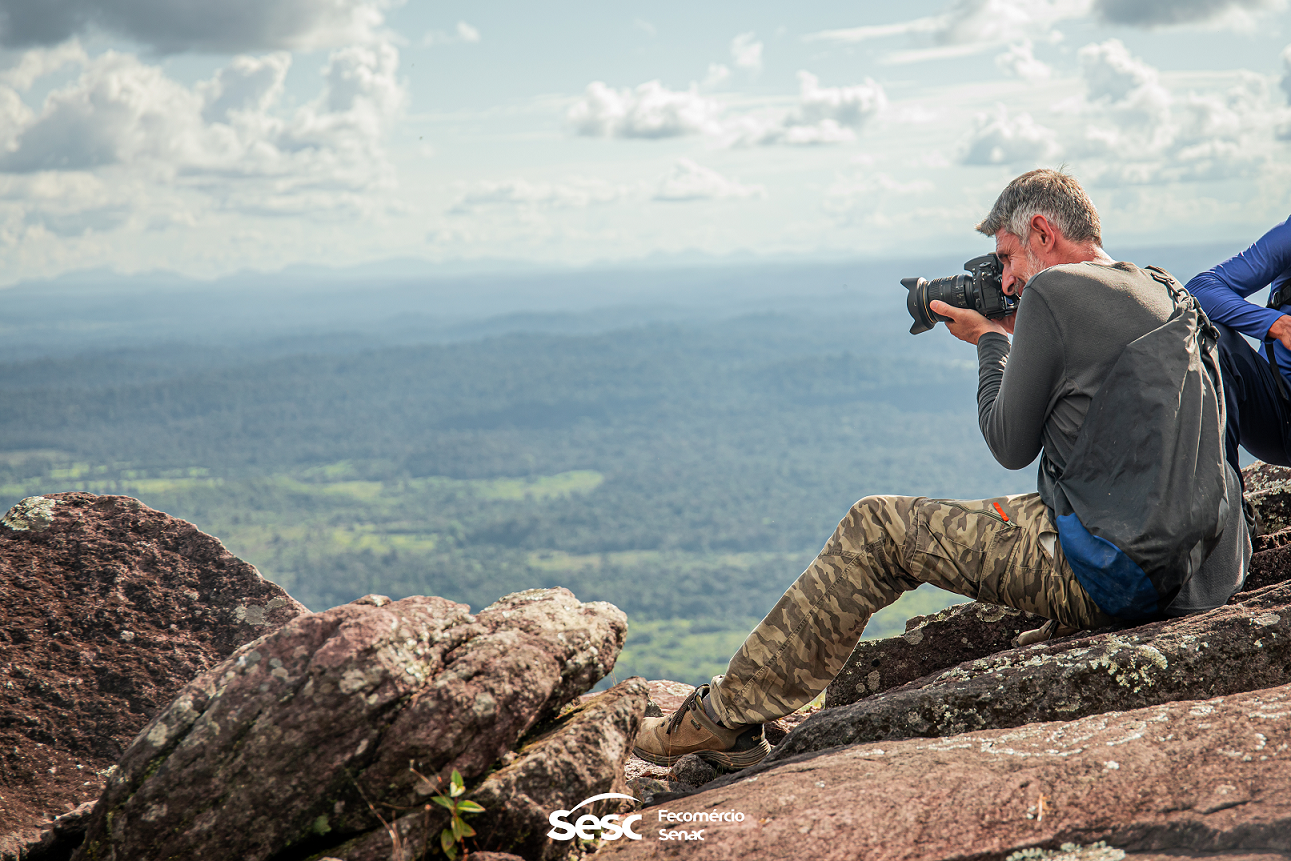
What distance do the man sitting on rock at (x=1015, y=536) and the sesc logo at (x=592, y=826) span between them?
37.7 inches

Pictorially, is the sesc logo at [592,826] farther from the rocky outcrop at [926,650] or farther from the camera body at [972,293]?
the camera body at [972,293]

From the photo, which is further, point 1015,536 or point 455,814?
point 1015,536

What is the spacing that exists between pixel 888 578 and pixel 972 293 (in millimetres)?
1839

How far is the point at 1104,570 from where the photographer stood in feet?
12.5

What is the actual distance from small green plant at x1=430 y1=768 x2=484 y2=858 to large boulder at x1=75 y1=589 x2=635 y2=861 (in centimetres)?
7

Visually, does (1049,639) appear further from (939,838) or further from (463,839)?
(463,839)

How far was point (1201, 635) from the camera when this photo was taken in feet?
12.5

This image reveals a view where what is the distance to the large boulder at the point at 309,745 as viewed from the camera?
3.14 m

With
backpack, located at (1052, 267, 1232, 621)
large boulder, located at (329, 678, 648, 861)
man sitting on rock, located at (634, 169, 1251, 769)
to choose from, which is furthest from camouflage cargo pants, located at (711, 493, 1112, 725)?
large boulder, located at (329, 678, 648, 861)

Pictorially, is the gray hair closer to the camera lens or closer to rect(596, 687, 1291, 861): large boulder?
the camera lens

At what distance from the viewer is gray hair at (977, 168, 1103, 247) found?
434cm

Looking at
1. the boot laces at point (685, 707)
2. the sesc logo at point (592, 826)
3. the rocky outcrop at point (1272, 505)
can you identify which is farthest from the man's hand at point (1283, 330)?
the sesc logo at point (592, 826)

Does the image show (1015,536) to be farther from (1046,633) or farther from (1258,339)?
(1258,339)

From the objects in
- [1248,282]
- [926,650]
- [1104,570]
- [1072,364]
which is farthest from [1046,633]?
[1248,282]
